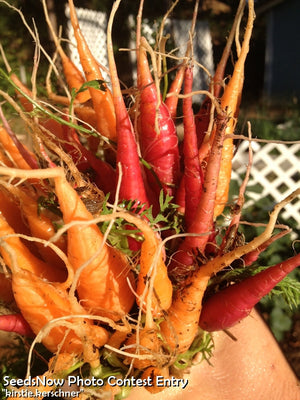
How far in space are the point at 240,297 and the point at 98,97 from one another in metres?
0.36

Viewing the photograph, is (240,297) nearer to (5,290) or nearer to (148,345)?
(148,345)

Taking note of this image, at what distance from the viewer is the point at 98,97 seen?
561 mm

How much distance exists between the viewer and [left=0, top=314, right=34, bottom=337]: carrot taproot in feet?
1.61

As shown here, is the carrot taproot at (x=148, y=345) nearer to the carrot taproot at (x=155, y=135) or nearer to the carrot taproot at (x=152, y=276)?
the carrot taproot at (x=152, y=276)

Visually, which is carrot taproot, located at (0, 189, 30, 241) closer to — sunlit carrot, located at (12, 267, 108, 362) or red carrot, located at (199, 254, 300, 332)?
sunlit carrot, located at (12, 267, 108, 362)

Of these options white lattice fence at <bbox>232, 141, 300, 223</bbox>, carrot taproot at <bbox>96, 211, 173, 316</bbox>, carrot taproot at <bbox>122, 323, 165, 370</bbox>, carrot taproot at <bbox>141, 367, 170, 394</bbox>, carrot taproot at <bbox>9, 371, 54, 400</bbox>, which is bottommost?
white lattice fence at <bbox>232, 141, 300, 223</bbox>

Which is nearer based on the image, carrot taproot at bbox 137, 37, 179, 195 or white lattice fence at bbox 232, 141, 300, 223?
carrot taproot at bbox 137, 37, 179, 195

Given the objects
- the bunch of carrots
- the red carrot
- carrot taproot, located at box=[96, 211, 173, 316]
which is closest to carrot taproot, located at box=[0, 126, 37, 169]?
the bunch of carrots

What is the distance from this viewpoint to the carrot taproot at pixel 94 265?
0.45 metres

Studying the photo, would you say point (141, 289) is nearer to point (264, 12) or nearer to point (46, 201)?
point (46, 201)

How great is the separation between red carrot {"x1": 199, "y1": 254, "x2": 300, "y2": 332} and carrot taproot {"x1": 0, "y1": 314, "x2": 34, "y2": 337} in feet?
0.82

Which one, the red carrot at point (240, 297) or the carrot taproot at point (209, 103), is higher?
the carrot taproot at point (209, 103)

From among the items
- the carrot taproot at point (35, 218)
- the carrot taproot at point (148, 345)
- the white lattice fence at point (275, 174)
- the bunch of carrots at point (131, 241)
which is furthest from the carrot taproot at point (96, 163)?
the white lattice fence at point (275, 174)

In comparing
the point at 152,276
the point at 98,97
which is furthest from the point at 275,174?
the point at 152,276
